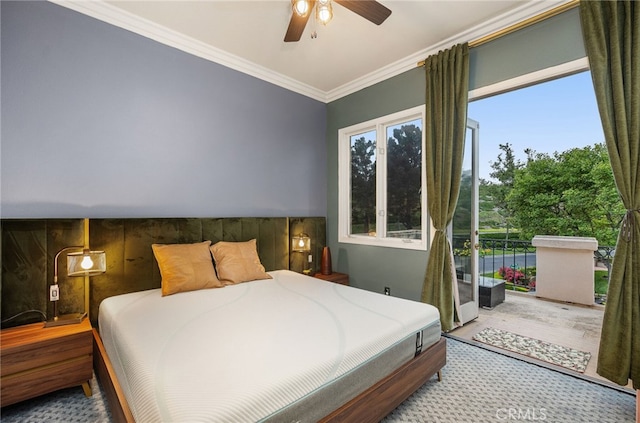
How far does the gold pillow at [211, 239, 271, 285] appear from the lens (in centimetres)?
272

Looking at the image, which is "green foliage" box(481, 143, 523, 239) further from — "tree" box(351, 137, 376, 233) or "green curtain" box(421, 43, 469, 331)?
"green curtain" box(421, 43, 469, 331)

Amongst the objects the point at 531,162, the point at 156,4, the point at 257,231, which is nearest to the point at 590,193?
the point at 531,162

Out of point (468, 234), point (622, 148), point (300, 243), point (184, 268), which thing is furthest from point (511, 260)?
point (184, 268)

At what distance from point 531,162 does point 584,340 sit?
3.70 m

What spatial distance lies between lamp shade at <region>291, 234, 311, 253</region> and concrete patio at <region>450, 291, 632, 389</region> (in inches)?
73.9

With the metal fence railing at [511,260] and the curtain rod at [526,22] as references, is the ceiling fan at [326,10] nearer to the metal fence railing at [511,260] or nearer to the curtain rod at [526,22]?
the curtain rod at [526,22]

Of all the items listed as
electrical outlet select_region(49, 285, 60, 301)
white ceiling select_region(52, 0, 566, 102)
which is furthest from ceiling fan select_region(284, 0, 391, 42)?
electrical outlet select_region(49, 285, 60, 301)

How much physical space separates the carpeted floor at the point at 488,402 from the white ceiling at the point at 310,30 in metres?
2.90

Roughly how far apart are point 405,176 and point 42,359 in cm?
353

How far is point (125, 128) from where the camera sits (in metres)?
2.59

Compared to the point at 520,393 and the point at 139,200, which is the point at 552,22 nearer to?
the point at 520,393

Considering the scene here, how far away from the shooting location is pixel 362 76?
3.69 metres

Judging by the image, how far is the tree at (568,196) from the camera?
475 cm

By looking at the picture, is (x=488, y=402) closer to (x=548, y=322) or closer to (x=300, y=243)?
(x=548, y=322)
